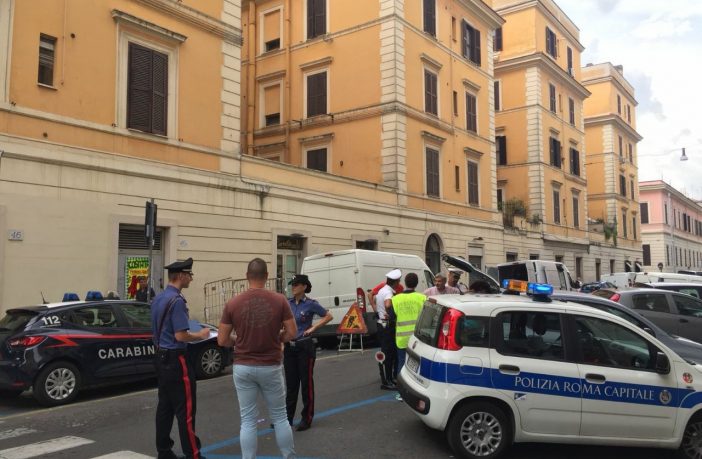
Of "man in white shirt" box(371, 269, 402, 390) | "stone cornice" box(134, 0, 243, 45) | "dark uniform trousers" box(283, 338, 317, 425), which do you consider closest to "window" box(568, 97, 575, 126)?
"stone cornice" box(134, 0, 243, 45)

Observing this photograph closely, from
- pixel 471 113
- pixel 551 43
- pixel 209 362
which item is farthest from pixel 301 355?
pixel 551 43

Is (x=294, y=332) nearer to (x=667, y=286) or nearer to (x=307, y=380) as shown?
(x=307, y=380)

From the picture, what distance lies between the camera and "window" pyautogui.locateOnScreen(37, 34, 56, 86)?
42.4 ft

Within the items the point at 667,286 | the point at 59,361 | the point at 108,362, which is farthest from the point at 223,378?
the point at 667,286

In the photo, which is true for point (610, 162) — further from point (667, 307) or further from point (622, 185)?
point (667, 307)

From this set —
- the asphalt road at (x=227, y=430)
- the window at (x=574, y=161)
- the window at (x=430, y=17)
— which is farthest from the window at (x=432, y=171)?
the window at (x=574, y=161)

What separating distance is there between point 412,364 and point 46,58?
11370mm

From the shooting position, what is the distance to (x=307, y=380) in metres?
6.54

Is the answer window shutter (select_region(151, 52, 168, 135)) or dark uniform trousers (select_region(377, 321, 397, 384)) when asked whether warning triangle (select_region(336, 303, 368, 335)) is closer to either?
dark uniform trousers (select_region(377, 321, 397, 384))

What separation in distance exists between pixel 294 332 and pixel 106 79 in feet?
38.1

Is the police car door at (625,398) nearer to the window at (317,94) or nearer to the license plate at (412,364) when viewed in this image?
the license plate at (412,364)

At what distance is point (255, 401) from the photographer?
15.3 feet

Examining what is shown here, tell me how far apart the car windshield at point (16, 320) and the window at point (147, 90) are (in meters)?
6.98

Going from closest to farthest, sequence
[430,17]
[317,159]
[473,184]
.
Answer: [317,159] → [430,17] → [473,184]
